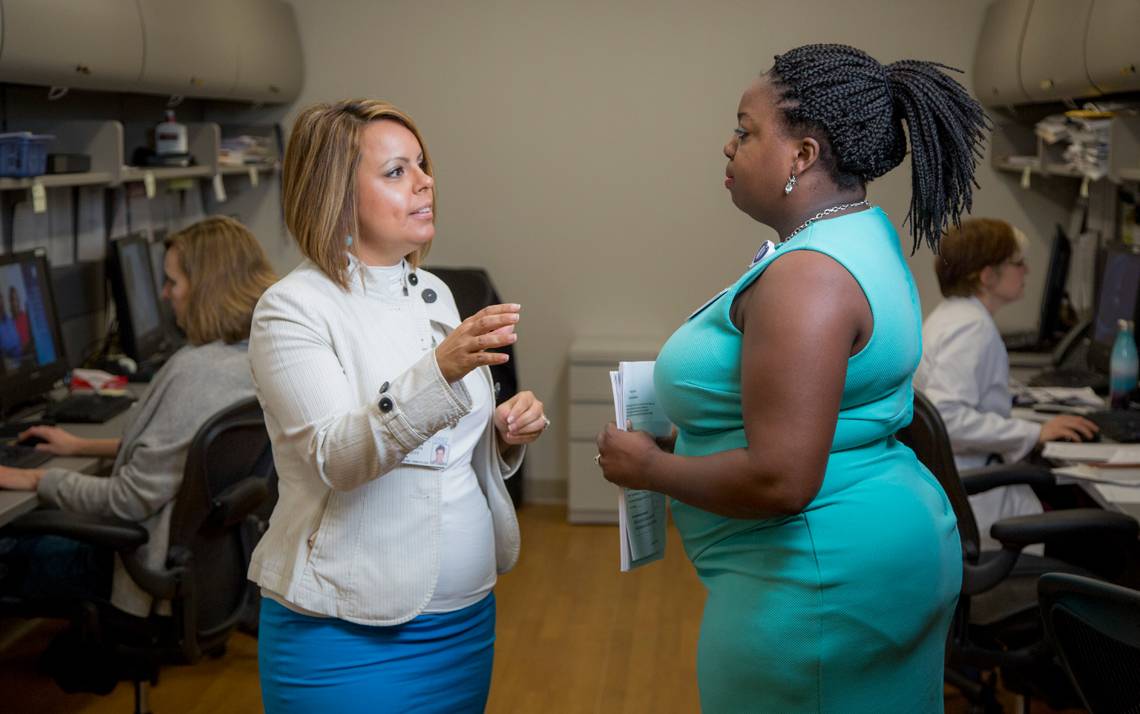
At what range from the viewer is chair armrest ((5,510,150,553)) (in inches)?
102

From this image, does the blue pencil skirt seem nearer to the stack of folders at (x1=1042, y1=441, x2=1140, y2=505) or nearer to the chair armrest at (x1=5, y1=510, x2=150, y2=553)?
the chair armrest at (x1=5, y1=510, x2=150, y2=553)

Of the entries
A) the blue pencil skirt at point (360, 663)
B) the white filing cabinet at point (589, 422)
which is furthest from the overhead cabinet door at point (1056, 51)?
the blue pencil skirt at point (360, 663)

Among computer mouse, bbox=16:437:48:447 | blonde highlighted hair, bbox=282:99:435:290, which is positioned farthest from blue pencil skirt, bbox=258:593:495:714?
computer mouse, bbox=16:437:48:447

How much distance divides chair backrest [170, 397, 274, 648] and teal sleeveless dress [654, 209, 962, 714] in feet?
4.52

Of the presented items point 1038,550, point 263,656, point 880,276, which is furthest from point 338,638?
point 1038,550

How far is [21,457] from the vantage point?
2889 millimetres

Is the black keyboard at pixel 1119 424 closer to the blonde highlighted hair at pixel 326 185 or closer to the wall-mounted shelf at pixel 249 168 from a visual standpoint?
the blonde highlighted hair at pixel 326 185

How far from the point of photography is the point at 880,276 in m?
1.45

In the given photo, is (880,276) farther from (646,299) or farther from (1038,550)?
(646,299)

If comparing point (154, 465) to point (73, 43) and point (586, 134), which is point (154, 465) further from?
point (586, 134)

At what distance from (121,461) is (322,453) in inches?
56.1

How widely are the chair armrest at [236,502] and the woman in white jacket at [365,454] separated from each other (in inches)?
40.3

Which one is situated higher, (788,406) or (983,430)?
(788,406)

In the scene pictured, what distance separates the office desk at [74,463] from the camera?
102 inches
